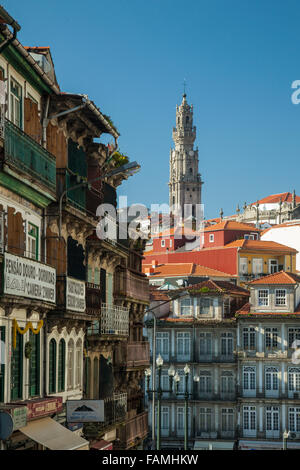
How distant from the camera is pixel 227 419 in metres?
80.3

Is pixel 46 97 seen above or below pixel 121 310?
above

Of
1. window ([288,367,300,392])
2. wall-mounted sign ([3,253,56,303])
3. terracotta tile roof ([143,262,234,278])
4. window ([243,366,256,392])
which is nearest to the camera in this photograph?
wall-mounted sign ([3,253,56,303])

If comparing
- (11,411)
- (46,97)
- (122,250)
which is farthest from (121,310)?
(11,411)

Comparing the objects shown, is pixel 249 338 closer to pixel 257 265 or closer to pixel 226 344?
A: pixel 226 344

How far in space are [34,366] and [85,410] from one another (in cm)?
267

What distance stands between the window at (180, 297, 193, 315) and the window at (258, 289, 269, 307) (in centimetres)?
604

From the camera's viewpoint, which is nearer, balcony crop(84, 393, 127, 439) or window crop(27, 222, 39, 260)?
window crop(27, 222, 39, 260)

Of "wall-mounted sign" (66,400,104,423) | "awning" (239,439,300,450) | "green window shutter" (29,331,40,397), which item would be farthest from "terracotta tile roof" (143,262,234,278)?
"green window shutter" (29,331,40,397)

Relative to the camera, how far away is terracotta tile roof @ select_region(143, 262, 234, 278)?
325 feet

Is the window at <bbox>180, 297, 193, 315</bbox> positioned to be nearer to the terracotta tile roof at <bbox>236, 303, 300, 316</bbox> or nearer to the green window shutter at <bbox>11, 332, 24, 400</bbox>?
the terracotta tile roof at <bbox>236, 303, 300, 316</bbox>

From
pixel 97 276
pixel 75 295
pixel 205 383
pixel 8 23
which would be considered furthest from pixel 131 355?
pixel 205 383

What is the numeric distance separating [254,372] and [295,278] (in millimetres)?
8419
